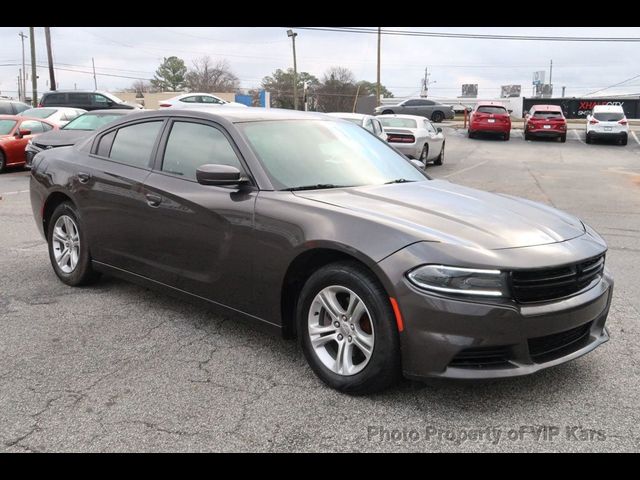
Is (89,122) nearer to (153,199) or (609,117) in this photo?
(153,199)

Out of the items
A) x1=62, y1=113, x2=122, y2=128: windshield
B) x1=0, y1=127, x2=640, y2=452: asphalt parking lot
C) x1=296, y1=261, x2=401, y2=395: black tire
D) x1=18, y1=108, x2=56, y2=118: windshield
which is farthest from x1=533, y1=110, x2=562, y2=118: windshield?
x1=296, y1=261, x2=401, y2=395: black tire

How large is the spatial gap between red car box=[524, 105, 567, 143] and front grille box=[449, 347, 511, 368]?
27706mm

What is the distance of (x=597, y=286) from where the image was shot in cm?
341

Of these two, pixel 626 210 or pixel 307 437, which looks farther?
Result: pixel 626 210

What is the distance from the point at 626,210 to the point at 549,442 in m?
9.12

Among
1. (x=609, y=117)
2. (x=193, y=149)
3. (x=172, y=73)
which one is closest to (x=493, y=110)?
(x=609, y=117)

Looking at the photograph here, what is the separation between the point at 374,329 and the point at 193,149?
197 centimetres

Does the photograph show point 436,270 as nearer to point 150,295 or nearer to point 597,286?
point 597,286

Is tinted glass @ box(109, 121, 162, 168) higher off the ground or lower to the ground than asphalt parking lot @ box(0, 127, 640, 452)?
higher

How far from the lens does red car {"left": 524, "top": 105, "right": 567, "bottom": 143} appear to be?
93.2 ft

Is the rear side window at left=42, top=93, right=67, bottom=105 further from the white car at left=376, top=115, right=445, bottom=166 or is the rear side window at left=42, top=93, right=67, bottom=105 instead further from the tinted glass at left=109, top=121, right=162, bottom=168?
the tinted glass at left=109, top=121, right=162, bottom=168
